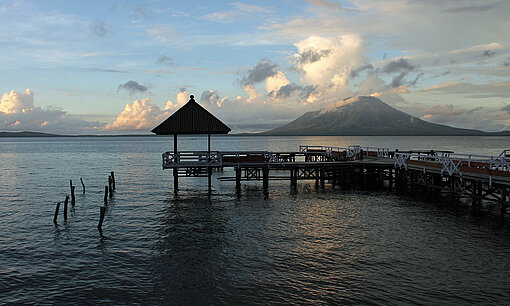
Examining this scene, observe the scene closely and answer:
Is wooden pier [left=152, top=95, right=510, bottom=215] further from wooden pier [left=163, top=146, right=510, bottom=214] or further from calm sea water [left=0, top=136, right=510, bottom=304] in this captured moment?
calm sea water [left=0, top=136, right=510, bottom=304]

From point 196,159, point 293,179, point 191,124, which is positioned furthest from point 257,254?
point 293,179

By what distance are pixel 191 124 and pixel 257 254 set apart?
17.4 meters

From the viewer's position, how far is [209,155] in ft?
98.8

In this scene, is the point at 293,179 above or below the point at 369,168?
below

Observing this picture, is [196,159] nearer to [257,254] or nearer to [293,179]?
[293,179]

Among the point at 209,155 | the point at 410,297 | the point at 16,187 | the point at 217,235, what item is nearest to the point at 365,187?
the point at 209,155


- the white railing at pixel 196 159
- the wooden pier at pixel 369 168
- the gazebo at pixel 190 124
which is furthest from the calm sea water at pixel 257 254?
the gazebo at pixel 190 124

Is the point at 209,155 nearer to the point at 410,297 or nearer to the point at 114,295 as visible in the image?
the point at 114,295

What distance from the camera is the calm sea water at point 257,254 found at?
11789mm

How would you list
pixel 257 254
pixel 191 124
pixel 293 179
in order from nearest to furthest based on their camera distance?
pixel 257 254 < pixel 191 124 < pixel 293 179

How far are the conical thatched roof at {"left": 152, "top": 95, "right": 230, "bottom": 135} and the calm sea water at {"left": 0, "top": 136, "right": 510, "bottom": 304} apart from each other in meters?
6.73

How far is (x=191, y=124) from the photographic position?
30250 mm

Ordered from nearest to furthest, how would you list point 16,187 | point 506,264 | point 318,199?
point 506,264
point 318,199
point 16,187

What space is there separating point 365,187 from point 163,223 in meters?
19.8
